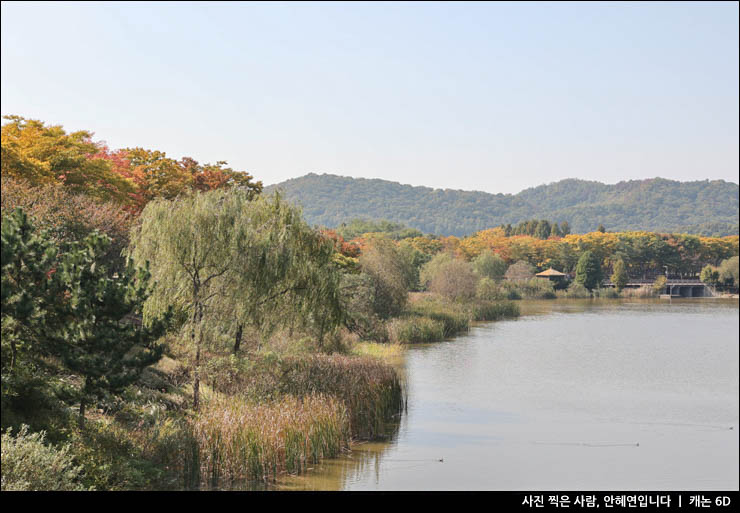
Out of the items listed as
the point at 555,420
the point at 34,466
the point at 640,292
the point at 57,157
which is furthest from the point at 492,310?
the point at 640,292

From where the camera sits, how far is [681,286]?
291 ft

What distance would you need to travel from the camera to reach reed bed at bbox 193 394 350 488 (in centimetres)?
1154

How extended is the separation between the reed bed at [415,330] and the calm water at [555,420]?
37.4 inches

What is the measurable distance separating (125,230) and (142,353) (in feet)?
41.5

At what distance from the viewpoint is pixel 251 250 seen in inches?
603

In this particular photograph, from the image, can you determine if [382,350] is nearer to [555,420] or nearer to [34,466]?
[555,420]

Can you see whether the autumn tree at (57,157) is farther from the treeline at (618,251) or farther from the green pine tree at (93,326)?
the treeline at (618,251)

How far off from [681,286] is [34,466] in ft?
299

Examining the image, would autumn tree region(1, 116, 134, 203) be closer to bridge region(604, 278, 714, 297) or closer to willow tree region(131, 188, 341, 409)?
willow tree region(131, 188, 341, 409)

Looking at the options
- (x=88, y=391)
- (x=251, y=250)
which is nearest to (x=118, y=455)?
(x=88, y=391)

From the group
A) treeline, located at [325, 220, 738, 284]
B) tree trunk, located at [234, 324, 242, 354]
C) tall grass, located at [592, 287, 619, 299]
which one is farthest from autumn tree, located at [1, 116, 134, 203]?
tall grass, located at [592, 287, 619, 299]

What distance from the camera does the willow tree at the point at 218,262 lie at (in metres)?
14.7
